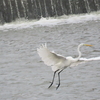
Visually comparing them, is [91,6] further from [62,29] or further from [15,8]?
[62,29]

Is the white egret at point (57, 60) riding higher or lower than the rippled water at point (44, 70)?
higher

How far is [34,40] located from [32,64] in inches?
206

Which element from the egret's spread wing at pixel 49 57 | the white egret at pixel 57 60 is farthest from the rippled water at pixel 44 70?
the egret's spread wing at pixel 49 57

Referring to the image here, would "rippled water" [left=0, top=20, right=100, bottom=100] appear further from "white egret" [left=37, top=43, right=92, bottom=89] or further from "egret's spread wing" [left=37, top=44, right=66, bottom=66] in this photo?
"egret's spread wing" [left=37, top=44, right=66, bottom=66]

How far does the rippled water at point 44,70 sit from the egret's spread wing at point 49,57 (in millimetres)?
1156

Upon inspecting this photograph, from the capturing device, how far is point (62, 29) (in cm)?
1953

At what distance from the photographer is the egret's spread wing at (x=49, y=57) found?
23.3ft

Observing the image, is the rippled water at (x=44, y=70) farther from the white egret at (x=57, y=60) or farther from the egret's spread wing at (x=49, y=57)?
the egret's spread wing at (x=49, y=57)

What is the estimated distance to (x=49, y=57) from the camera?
24.1 ft

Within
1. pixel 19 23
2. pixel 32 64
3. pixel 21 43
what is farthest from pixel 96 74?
pixel 19 23

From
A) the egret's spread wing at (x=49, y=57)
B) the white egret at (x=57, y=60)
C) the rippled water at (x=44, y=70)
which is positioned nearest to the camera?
the egret's spread wing at (x=49, y=57)

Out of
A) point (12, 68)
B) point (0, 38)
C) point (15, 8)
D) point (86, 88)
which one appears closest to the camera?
point (86, 88)

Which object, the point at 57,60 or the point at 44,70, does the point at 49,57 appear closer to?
the point at 57,60

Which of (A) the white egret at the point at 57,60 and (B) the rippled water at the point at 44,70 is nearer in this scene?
(A) the white egret at the point at 57,60
